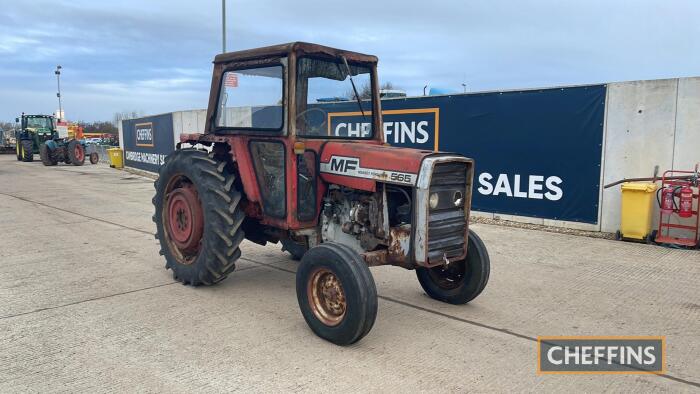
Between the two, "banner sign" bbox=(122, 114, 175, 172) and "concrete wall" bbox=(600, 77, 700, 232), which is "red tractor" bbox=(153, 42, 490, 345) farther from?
"banner sign" bbox=(122, 114, 175, 172)

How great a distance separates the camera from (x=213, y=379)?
3.34 m

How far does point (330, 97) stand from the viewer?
5215 mm

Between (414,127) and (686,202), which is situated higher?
(414,127)

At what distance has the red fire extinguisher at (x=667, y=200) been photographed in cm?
723

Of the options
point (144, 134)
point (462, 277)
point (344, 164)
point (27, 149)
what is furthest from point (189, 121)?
point (27, 149)

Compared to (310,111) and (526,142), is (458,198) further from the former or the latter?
(526,142)

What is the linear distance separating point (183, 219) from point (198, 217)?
0.39 meters

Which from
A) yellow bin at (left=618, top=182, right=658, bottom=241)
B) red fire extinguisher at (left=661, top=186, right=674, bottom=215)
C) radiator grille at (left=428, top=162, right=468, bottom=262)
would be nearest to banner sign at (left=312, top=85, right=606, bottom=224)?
yellow bin at (left=618, top=182, right=658, bottom=241)

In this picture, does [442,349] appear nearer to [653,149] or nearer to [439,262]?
[439,262]

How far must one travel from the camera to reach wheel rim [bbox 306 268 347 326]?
12.9ft

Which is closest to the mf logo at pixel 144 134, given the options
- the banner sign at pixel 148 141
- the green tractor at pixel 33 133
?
the banner sign at pixel 148 141

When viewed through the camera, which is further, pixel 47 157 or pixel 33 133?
pixel 33 133

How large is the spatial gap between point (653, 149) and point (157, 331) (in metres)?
7.37

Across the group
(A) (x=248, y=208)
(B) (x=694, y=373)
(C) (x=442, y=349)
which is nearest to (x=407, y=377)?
(C) (x=442, y=349)
